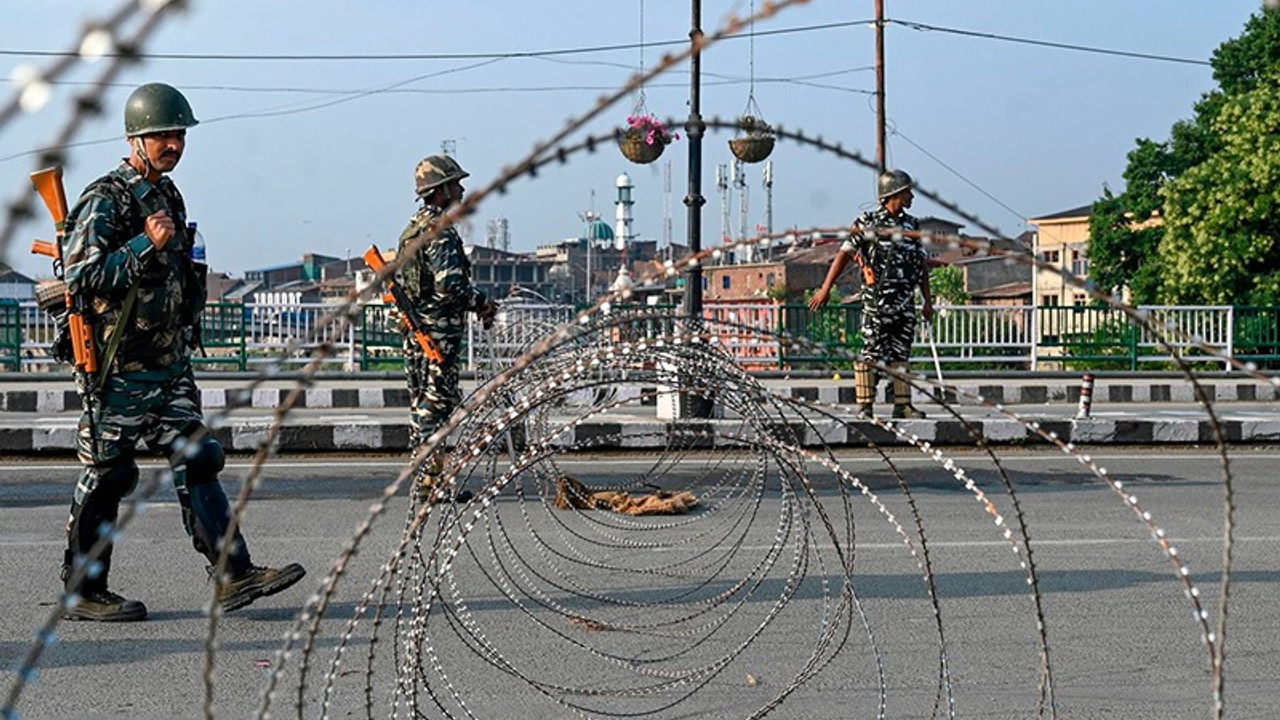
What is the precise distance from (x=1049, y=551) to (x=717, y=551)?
1571 mm

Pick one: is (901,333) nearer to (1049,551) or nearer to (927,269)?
(927,269)

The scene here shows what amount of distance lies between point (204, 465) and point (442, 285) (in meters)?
3.11

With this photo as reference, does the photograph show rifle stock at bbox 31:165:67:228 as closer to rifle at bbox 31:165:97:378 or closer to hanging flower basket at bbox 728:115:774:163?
rifle at bbox 31:165:97:378

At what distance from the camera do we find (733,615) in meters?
5.93

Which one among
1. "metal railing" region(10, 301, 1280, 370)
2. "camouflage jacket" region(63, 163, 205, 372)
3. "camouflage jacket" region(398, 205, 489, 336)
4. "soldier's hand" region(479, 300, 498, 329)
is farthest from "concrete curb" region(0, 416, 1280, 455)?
"metal railing" region(10, 301, 1280, 370)

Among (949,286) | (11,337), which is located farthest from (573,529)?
(949,286)

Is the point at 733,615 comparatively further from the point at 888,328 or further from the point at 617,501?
the point at 888,328

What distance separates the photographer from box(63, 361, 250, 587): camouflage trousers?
5.63 m

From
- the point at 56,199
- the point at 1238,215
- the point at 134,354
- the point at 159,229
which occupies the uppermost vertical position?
the point at 1238,215

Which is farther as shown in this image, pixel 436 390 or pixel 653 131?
pixel 436 390

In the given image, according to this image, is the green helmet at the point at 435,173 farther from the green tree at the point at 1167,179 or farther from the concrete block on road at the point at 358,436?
the green tree at the point at 1167,179

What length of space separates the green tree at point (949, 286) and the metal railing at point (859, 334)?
37.1 meters

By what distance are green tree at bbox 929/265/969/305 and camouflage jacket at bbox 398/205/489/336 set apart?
52626 mm

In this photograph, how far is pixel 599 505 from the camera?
28.6 feet
